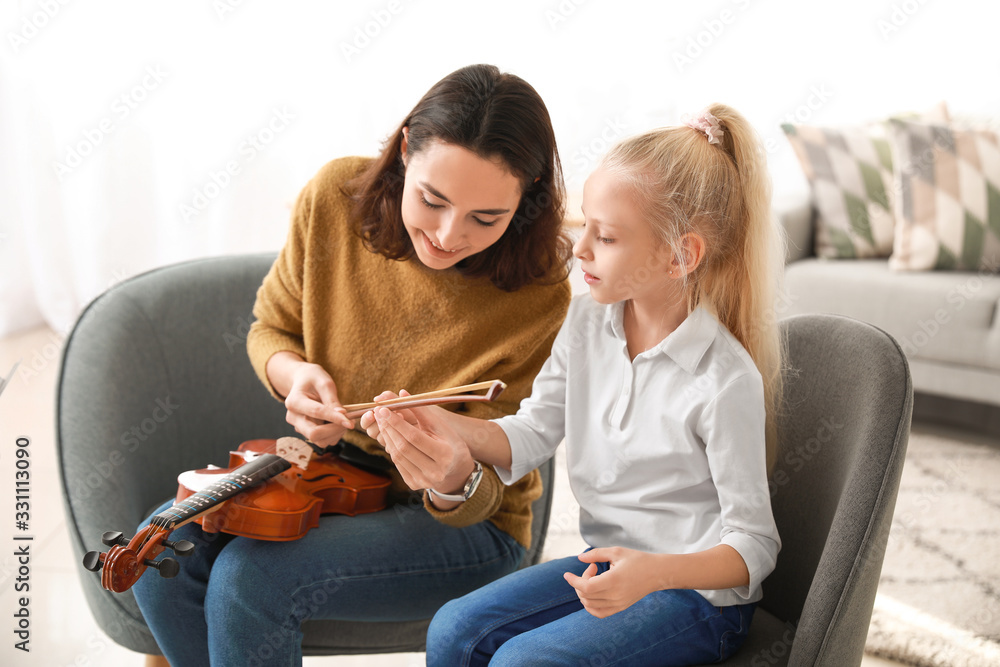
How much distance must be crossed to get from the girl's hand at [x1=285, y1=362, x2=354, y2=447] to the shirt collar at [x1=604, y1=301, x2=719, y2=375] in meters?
0.44

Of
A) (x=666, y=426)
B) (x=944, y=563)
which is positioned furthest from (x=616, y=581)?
(x=944, y=563)

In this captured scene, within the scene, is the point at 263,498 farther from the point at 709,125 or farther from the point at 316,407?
the point at 709,125

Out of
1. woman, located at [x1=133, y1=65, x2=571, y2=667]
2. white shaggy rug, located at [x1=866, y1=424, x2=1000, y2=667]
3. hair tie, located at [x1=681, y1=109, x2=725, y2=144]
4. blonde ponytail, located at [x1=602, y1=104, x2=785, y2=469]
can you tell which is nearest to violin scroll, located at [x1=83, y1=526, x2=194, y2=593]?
woman, located at [x1=133, y1=65, x2=571, y2=667]

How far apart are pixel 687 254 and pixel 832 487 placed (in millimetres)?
348

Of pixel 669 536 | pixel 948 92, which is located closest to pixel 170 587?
pixel 669 536

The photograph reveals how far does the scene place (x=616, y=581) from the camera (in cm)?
91

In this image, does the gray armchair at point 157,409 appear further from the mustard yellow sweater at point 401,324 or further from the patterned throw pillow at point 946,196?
the patterned throw pillow at point 946,196

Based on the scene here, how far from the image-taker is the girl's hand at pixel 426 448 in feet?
3.44

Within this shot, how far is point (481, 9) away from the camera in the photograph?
329 cm

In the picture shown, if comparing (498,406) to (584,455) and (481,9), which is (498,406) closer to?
(584,455)

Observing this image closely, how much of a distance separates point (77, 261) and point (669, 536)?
3098mm

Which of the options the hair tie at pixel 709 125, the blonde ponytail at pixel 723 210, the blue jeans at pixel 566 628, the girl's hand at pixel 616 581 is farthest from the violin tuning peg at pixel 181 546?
the hair tie at pixel 709 125

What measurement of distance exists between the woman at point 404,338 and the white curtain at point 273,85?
2078 mm

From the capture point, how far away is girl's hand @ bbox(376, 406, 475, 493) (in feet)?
3.44
